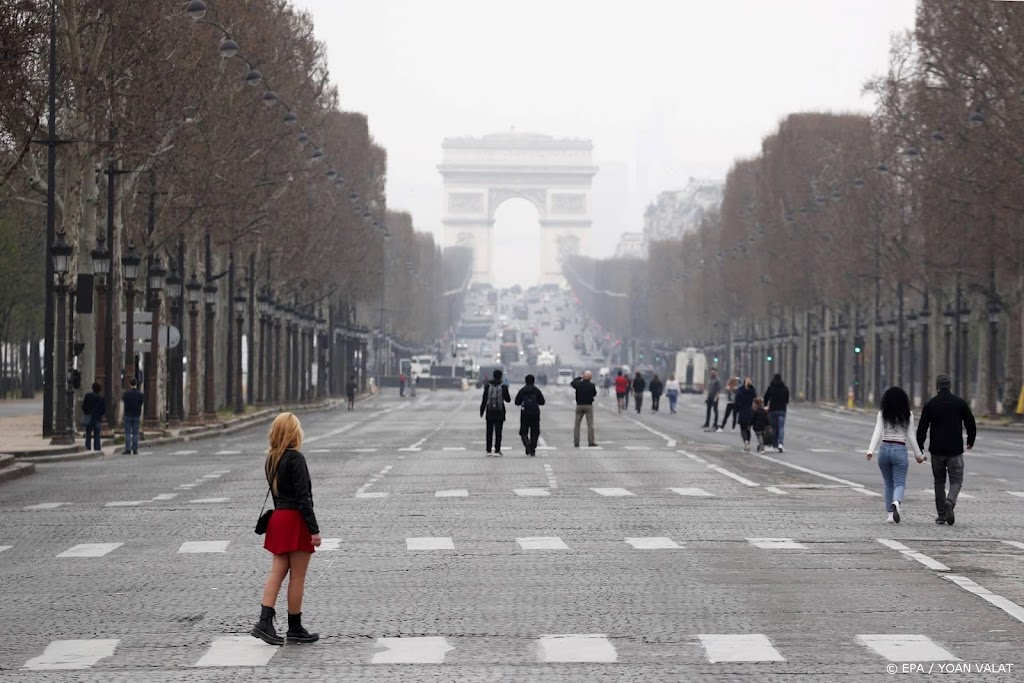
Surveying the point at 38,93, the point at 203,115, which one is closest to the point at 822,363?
the point at 203,115

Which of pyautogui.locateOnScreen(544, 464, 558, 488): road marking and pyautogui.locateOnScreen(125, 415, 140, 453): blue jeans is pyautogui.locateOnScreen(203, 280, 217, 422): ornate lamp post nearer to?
pyautogui.locateOnScreen(125, 415, 140, 453): blue jeans

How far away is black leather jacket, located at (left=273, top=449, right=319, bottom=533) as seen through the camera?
A: 1334 cm

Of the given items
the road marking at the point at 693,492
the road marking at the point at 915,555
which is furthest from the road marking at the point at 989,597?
the road marking at the point at 693,492

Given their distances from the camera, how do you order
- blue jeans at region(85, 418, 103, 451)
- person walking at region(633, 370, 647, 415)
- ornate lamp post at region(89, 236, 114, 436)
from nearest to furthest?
blue jeans at region(85, 418, 103, 451) → ornate lamp post at region(89, 236, 114, 436) → person walking at region(633, 370, 647, 415)

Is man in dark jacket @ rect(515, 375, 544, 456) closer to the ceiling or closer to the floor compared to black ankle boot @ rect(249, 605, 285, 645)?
closer to the ceiling

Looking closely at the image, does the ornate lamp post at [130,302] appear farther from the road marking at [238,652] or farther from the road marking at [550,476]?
the road marking at [238,652]

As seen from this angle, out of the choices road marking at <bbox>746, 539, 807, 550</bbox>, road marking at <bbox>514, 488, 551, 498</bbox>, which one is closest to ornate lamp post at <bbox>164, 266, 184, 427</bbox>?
road marking at <bbox>514, 488, 551, 498</bbox>

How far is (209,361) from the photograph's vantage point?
212 feet

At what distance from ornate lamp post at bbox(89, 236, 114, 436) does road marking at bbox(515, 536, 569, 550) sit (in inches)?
1052

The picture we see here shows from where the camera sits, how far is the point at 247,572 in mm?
18219

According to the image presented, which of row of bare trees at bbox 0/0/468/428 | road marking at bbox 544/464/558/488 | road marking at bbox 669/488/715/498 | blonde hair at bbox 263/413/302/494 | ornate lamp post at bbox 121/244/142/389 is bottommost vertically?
road marking at bbox 544/464/558/488

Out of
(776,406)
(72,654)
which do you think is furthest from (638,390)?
(72,654)

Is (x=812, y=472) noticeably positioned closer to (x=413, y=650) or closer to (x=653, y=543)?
(x=653, y=543)

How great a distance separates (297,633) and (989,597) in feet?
17.3
